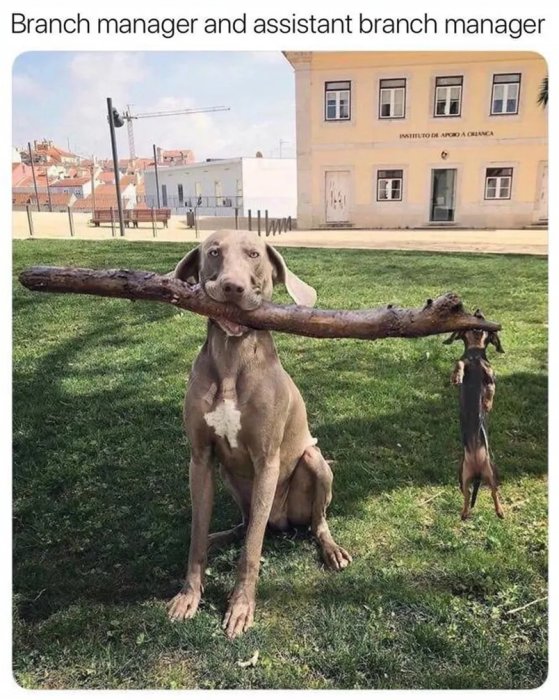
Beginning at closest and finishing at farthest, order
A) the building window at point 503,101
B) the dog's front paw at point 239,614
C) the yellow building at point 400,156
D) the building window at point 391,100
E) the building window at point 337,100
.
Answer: the dog's front paw at point 239,614 < the building window at point 503,101 < the yellow building at point 400,156 < the building window at point 391,100 < the building window at point 337,100

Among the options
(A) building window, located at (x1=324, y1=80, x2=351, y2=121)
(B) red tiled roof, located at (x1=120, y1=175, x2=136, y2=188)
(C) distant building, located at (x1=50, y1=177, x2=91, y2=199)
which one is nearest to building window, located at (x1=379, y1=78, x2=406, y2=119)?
(A) building window, located at (x1=324, y1=80, x2=351, y2=121)

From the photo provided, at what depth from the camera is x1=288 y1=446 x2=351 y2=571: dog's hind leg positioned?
2.04 meters

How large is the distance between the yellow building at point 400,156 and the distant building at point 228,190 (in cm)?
206

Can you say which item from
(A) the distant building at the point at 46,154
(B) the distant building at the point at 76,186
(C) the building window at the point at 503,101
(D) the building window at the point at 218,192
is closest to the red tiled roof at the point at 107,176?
(B) the distant building at the point at 76,186

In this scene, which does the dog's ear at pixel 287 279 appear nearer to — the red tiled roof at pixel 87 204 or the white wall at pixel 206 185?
the white wall at pixel 206 185

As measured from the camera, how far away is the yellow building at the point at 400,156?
10875 millimetres

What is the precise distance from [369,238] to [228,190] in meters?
2.91

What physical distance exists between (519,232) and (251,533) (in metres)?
9.15

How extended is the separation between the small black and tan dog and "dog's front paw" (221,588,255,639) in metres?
0.77

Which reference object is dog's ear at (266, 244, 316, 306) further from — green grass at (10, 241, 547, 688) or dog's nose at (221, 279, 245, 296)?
green grass at (10, 241, 547, 688)
